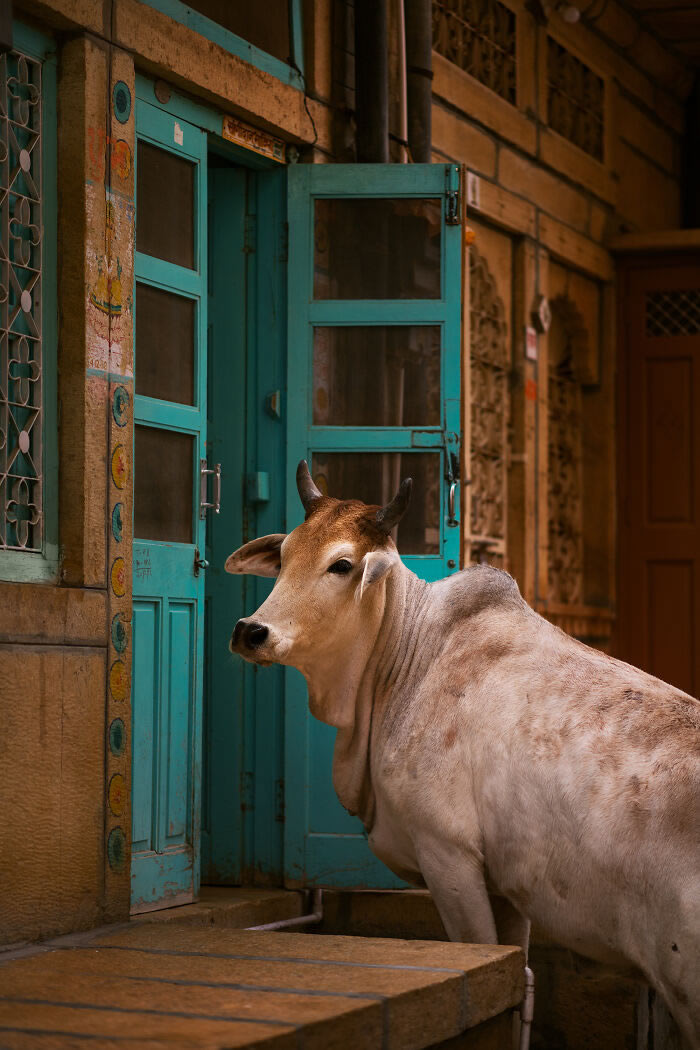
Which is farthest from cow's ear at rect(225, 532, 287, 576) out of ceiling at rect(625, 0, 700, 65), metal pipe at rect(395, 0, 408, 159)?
ceiling at rect(625, 0, 700, 65)

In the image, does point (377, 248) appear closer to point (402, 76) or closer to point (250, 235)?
point (250, 235)

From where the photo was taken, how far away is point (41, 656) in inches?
176

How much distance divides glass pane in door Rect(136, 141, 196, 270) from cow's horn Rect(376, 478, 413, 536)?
4.67 ft

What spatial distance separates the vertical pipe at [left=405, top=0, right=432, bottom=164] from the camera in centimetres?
677

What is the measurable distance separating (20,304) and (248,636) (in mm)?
1317

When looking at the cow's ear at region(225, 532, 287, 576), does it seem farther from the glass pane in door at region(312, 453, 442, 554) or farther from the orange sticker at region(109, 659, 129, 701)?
the glass pane in door at region(312, 453, 442, 554)

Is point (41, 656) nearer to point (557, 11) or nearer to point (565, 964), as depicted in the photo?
point (565, 964)

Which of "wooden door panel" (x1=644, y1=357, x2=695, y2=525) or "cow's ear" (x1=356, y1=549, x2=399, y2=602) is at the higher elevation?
"wooden door panel" (x1=644, y1=357, x2=695, y2=525)

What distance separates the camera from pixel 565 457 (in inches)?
377

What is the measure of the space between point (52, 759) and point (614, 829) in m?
1.69

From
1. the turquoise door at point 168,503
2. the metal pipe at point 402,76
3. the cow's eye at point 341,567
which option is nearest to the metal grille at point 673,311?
the metal pipe at point 402,76

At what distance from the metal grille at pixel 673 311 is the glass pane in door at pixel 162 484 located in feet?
17.3

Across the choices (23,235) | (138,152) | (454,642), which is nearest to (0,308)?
(23,235)

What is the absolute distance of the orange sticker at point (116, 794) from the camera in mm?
4809
